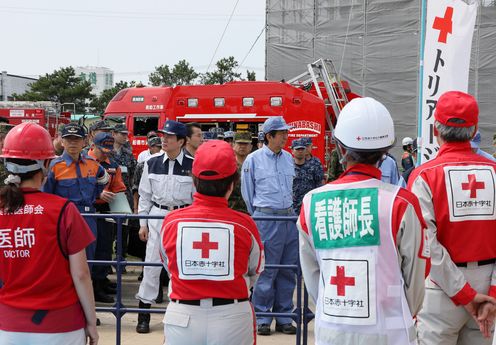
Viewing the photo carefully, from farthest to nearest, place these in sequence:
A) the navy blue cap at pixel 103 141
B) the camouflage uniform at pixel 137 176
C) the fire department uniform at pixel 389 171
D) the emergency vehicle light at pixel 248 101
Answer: the emergency vehicle light at pixel 248 101, the camouflage uniform at pixel 137 176, the fire department uniform at pixel 389 171, the navy blue cap at pixel 103 141

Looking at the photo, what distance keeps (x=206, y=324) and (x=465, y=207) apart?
5.01ft

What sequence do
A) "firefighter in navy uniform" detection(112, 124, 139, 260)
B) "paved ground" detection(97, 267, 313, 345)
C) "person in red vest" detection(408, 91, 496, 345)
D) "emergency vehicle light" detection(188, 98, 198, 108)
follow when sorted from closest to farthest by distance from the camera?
"person in red vest" detection(408, 91, 496, 345), "paved ground" detection(97, 267, 313, 345), "firefighter in navy uniform" detection(112, 124, 139, 260), "emergency vehicle light" detection(188, 98, 198, 108)

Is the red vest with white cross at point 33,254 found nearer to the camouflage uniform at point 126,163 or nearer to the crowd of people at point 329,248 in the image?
the crowd of people at point 329,248

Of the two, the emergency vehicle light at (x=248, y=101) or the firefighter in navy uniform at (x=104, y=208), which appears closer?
the firefighter in navy uniform at (x=104, y=208)

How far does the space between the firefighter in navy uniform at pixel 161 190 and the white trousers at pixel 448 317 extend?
3.31 m

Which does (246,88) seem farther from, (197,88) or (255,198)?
(255,198)

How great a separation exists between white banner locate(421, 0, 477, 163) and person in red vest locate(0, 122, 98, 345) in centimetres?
321

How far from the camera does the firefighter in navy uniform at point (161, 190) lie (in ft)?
21.4

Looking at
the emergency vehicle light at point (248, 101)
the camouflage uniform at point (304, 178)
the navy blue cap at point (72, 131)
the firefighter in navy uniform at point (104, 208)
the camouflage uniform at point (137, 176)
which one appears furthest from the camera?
the emergency vehicle light at point (248, 101)

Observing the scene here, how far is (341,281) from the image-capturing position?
9.60 ft

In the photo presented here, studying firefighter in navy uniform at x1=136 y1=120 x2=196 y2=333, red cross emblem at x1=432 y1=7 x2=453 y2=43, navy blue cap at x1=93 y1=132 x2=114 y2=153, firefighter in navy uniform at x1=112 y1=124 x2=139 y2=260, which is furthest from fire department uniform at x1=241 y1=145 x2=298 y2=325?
firefighter in navy uniform at x1=112 y1=124 x2=139 y2=260

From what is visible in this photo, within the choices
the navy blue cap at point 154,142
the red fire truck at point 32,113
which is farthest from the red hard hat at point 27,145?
the red fire truck at point 32,113

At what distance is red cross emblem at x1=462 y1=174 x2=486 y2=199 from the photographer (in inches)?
141

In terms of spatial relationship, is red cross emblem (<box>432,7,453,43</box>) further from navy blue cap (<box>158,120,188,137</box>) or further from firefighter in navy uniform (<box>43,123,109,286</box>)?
firefighter in navy uniform (<box>43,123,109,286</box>)
